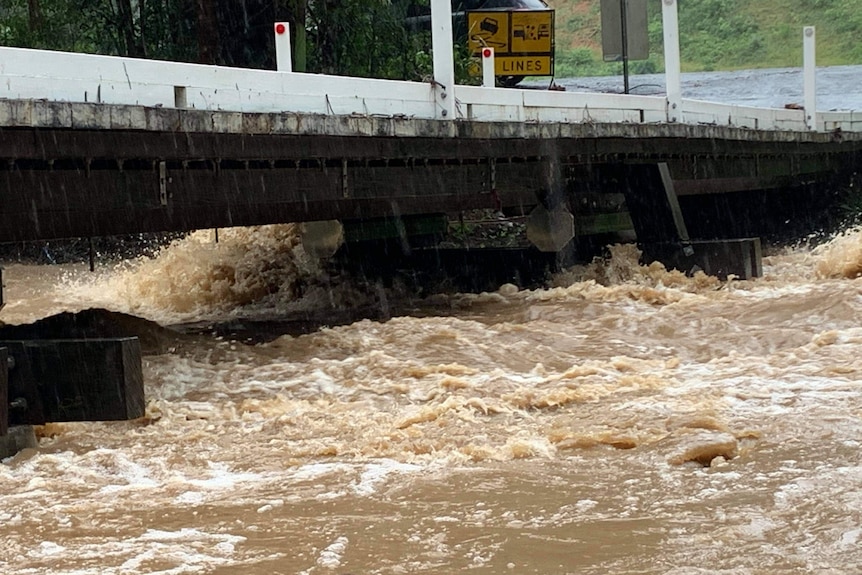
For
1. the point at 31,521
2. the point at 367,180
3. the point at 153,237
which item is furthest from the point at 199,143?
the point at 153,237

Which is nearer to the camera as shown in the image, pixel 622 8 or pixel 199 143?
pixel 199 143

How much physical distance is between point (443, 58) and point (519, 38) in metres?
16.2

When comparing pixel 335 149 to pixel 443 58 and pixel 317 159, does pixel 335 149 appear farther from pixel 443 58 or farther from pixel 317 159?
pixel 443 58

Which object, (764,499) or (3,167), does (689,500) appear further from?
(3,167)

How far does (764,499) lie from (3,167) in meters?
5.98

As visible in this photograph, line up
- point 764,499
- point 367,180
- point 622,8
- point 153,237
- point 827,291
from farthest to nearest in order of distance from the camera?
point 153,237, point 622,8, point 827,291, point 367,180, point 764,499

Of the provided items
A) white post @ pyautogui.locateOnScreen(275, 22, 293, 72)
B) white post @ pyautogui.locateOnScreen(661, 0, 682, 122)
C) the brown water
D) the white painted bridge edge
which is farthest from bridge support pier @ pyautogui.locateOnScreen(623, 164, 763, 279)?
white post @ pyautogui.locateOnScreen(275, 22, 293, 72)

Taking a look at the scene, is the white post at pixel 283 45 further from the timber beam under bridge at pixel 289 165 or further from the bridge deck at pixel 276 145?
the timber beam under bridge at pixel 289 165

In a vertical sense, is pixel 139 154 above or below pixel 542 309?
above

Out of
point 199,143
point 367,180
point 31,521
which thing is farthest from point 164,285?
point 31,521

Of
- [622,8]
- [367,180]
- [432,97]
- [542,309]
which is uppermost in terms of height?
[622,8]

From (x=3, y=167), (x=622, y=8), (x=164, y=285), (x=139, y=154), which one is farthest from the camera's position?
(x=622, y=8)

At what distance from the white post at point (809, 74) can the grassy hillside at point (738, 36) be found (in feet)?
98.8

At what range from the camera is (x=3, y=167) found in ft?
29.9
